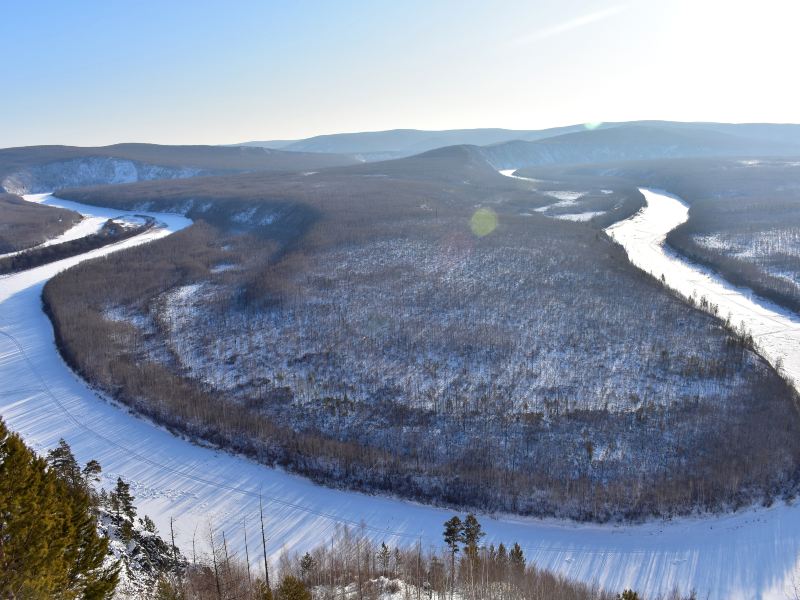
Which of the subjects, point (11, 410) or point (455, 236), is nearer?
point (11, 410)

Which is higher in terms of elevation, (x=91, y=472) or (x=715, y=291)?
(x=715, y=291)

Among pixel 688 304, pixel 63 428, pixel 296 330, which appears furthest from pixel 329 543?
pixel 688 304

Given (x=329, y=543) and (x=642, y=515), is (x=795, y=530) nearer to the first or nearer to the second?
(x=642, y=515)

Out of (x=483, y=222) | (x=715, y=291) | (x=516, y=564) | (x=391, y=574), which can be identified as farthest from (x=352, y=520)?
(x=483, y=222)

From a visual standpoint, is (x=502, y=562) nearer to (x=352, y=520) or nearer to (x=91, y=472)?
(x=352, y=520)

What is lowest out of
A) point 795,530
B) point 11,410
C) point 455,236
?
point 795,530

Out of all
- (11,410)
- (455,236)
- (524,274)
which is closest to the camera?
(11,410)

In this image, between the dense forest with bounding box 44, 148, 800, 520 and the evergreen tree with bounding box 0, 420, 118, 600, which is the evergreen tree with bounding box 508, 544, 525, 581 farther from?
the evergreen tree with bounding box 0, 420, 118, 600

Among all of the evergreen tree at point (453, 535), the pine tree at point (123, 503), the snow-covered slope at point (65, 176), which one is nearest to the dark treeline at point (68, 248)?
the pine tree at point (123, 503)
